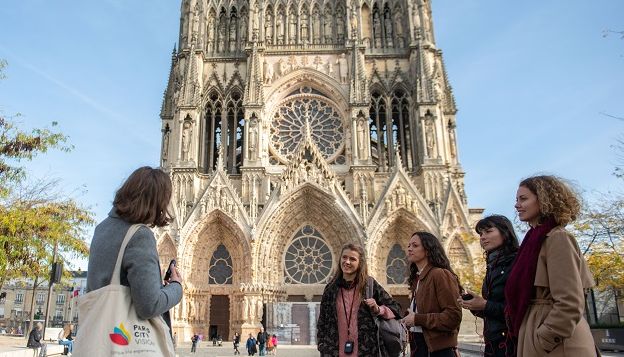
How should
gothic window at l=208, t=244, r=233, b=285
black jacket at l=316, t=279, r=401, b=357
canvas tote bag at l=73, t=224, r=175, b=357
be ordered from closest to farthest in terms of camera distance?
canvas tote bag at l=73, t=224, r=175, b=357 < black jacket at l=316, t=279, r=401, b=357 < gothic window at l=208, t=244, r=233, b=285

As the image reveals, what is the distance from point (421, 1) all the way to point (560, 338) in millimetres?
26279

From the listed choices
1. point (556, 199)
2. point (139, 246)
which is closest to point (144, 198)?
point (139, 246)

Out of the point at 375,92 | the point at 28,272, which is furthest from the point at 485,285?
the point at 375,92

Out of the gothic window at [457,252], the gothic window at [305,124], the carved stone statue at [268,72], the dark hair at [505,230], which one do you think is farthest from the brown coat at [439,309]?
the carved stone statue at [268,72]

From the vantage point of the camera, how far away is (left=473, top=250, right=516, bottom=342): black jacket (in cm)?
394

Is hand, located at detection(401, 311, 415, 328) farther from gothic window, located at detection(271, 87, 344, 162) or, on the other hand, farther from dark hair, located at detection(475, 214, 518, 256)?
gothic window, located at detection(271, 87, 344, 162)

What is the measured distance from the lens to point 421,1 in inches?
1048

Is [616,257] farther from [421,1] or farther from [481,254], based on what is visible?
[421,1]

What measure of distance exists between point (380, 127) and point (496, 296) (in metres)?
22.3

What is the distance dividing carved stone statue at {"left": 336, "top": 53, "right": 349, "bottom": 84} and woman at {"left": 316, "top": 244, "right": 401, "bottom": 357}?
22.4m

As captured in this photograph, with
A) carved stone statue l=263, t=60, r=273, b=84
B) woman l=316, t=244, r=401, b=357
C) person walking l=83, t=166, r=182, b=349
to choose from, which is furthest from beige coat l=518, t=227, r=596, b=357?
carved stone statue l=263, t=60, r=273, b=84

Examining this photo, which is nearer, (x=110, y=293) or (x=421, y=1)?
(x=110, y=293)

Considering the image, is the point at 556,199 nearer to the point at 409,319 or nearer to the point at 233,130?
the point at 409,319

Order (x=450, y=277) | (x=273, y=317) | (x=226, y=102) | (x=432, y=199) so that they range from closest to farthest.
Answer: (x=450, y=277) → (x=273, y=317) → (x=432, y=199) → (x=226, y=102)
